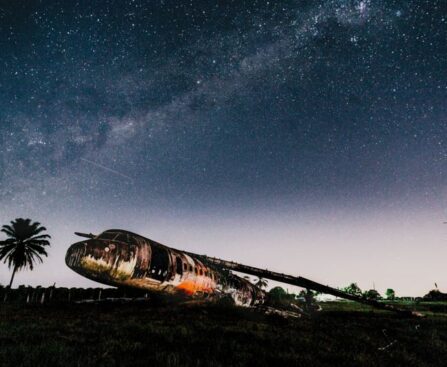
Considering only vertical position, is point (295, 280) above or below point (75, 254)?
below

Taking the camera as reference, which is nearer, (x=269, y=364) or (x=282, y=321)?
(x=269, y=364)

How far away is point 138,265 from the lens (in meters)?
12.2

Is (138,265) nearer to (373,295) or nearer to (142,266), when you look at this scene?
(142,266)

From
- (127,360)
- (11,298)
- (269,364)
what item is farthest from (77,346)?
(11,298)

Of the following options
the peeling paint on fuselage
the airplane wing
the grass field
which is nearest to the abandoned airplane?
the peeling paint on fuselage

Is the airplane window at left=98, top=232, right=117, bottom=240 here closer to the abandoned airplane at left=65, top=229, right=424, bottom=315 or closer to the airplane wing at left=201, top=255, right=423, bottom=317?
the abandoned airplane at left=65, top=229, right=424, bottom=315

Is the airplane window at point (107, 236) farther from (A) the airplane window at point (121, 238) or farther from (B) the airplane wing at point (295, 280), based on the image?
(B) the airplane wing at point (295, 280)

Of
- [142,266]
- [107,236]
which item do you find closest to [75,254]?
[107,236]

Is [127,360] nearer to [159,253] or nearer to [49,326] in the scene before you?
[49,326]

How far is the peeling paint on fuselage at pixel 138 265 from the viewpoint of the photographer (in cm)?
1142

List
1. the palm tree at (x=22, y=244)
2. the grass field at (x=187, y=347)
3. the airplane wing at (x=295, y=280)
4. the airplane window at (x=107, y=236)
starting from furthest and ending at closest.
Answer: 1. the palm tree at (x=22, y=244)
2. the airplane wing at (x=295, y=280)
3. the airplane window at (x=107, y=236)
4. the grass field at (x=187, y=347)

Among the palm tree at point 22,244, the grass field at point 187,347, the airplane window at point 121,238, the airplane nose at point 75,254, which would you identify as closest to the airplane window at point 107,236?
the airplane window at point 121,238

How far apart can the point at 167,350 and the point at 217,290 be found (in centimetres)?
1034

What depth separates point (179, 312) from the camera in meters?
14.1
